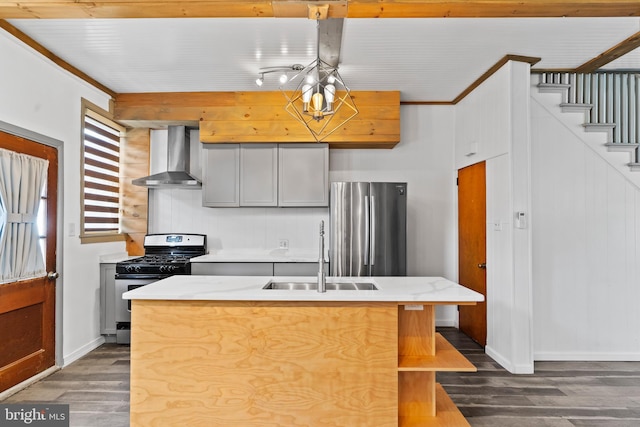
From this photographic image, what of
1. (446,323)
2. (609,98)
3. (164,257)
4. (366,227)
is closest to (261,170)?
(366,227)

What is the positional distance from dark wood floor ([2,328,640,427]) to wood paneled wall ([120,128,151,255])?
1.47 metres

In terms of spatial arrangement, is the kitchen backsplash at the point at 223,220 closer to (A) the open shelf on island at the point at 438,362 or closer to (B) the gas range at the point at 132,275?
(B) the gas range at the point at 132,275

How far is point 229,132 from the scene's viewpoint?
13.7 ft

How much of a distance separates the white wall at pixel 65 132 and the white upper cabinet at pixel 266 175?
50.0 inches

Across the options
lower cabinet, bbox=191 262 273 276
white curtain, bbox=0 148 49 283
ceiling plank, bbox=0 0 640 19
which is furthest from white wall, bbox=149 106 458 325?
ceiling plank, bbox=0 0 640 19

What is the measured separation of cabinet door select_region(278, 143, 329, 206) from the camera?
4219 millimetres

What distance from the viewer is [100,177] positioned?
13.6ft

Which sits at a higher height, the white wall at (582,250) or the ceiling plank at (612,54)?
the ceiling plank at (612,54)

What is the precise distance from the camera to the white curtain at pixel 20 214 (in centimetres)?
269

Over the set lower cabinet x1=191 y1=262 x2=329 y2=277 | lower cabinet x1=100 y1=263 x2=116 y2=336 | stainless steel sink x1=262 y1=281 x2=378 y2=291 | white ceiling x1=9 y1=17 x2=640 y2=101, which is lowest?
lower cabinet x1=100 y1=263 x2=116 y2=336

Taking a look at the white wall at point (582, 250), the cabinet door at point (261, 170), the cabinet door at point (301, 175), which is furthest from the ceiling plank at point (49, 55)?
the white wall at point (582, 250)

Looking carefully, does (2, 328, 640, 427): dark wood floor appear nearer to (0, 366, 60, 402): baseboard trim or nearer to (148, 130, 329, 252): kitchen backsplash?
(0, 366, 60, 402): baseboard trim

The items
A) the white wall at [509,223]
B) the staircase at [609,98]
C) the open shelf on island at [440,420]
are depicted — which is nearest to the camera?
the open shelf on island at [440,420]

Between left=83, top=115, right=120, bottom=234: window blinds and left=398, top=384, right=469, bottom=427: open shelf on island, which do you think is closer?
left=398, top=384, right=469, bottom=427: open shelf on island
